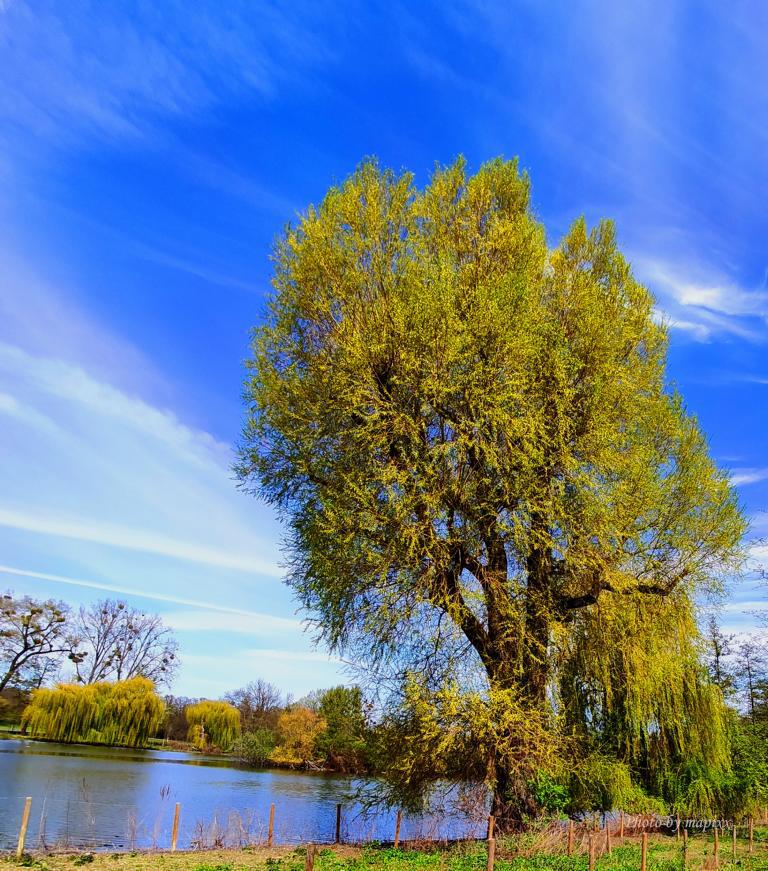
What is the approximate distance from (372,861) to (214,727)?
45.4 m

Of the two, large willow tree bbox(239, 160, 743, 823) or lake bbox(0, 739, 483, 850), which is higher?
large willow tree bbox(239, 160, 743, 823)

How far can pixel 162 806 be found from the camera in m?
20.8

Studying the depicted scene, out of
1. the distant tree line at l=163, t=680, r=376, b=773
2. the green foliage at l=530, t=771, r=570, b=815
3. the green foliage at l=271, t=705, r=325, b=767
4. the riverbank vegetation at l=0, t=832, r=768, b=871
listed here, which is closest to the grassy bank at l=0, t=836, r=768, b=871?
the riverbank vegetation at l=0, t=832, r=768, b=871

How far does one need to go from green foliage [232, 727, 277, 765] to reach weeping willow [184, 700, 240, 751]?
258cm

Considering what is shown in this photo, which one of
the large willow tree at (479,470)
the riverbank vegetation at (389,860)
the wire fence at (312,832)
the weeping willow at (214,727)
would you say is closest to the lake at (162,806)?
the wire fence at (312,832)

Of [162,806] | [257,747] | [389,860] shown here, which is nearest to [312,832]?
[162,806]

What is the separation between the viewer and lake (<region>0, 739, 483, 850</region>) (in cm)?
1471

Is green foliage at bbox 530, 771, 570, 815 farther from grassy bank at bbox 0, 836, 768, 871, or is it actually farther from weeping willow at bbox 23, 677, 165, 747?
weeping willow at bbox 23, 677, 165, 747

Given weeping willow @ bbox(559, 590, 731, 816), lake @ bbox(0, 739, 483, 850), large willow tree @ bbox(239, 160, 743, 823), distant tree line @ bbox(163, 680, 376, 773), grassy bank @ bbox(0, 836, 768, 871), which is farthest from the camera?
distant tree line @ bbox(163, 680, 376, 773)

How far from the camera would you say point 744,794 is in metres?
17.9

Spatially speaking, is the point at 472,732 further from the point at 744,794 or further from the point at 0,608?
the point at 0,608

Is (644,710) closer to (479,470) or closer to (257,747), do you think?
(479,470)

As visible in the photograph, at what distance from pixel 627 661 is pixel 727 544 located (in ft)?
10.1

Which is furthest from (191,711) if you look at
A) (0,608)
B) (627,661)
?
(627,661)
